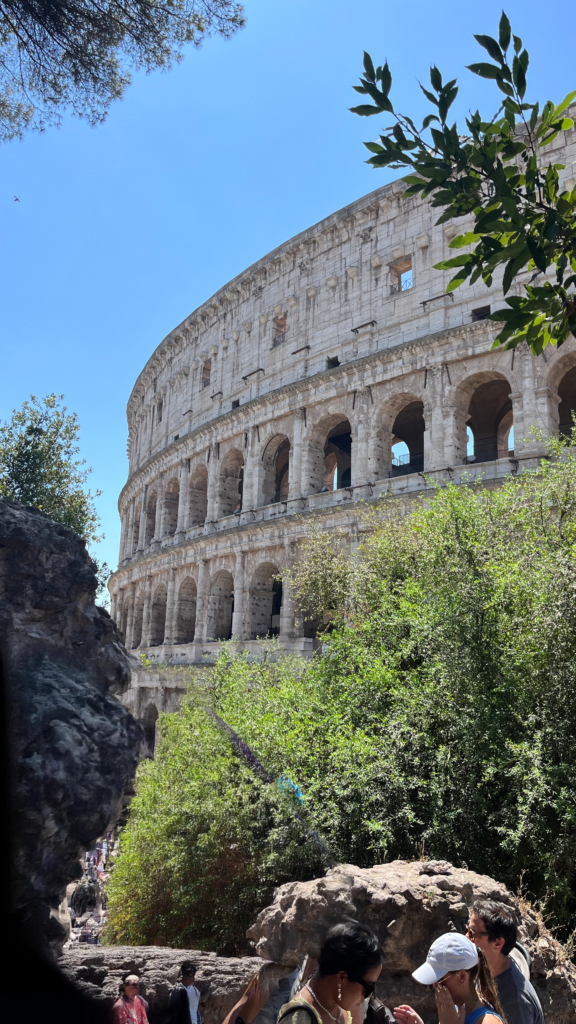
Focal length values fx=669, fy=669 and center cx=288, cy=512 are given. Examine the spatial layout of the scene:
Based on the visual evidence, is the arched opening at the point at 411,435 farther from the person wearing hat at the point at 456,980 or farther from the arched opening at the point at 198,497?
the person wearing hat at the point at 456,980


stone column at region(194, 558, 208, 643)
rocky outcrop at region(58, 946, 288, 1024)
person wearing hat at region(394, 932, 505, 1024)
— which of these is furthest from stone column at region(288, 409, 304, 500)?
person wearing hat at region(394, 932, 505, 1024)

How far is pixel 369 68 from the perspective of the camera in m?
3.13

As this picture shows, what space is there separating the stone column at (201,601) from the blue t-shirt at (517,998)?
1738 cm

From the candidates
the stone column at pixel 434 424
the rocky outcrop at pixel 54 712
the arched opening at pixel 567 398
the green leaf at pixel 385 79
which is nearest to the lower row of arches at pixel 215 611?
the stone column at pixel 434 424

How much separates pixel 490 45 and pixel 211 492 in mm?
18988

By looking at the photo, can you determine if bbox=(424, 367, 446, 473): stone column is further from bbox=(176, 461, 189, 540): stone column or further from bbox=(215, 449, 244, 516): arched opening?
bbox=(176, 461, 189, 540): stone column

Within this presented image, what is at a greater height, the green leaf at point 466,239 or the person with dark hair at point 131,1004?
the green leaf at point 466,239

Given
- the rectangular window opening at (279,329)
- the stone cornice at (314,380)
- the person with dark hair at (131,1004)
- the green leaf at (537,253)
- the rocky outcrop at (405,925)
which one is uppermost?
the rectangular window opening at (279,329)

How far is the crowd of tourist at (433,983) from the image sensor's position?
6.97ft

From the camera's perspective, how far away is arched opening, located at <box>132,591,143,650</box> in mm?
25498

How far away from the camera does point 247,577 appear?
1889 centimetres

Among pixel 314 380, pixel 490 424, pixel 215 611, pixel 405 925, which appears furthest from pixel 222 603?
pixel 405 925

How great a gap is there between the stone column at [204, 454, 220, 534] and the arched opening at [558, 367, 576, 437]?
34.0 feet

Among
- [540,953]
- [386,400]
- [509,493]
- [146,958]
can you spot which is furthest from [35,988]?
[386,400]
